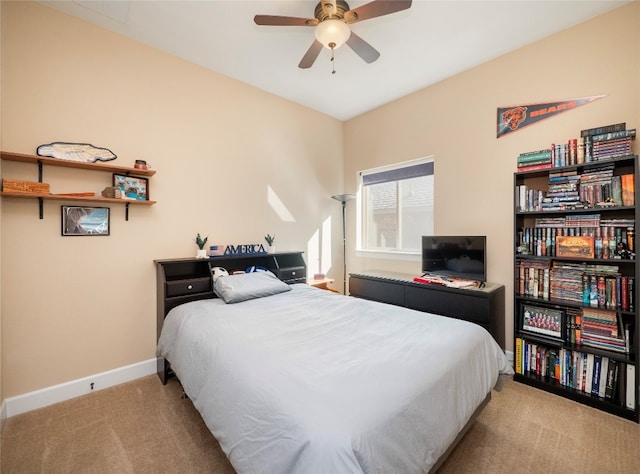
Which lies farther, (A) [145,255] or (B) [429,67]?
(B) [429,67]

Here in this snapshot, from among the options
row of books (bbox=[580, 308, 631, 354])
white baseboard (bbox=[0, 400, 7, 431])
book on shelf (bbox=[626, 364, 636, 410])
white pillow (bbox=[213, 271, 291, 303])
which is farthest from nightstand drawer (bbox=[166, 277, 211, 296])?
book on shelf (bbox=[626, 364, 636, 410])

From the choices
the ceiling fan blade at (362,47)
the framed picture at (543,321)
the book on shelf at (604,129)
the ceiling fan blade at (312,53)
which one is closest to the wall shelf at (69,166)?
the ceiling fan blade at (312,53)

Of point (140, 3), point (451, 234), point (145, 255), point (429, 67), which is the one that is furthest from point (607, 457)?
point (140, 3)

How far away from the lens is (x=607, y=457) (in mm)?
1654

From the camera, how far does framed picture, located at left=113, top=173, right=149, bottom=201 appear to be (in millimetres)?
2418

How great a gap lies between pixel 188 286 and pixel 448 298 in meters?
2.53

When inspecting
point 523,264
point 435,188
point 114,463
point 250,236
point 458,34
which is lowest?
point 114,463

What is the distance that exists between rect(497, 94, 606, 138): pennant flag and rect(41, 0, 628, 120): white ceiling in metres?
0.61

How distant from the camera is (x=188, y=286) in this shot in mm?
2615

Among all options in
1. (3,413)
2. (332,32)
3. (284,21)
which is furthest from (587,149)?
(3,413)

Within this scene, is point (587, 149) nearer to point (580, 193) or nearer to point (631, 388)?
point (580, 193)

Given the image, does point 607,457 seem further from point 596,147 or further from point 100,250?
point 100,250

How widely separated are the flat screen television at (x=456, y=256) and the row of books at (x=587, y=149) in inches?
32.6

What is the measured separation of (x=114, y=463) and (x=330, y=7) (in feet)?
10.5
